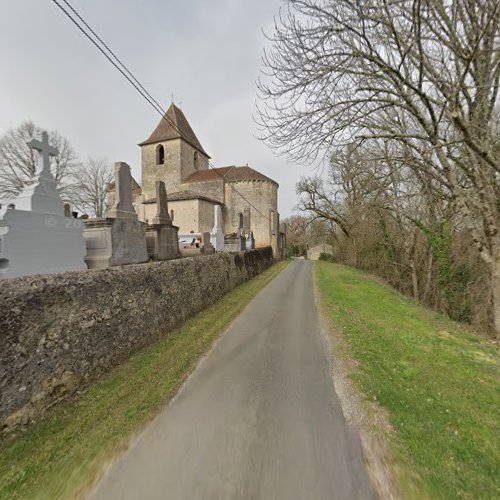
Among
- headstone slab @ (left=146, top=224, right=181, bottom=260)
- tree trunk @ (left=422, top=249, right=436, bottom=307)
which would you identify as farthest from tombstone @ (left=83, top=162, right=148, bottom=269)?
tree trunk @ (left=422, top=249, right=436, bottom=307)

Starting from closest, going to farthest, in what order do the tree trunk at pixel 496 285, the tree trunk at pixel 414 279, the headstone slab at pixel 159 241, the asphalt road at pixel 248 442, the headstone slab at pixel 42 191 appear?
the asphalt road at pixel 248 442 < the headstone slab at pixel 42 191 < the tree trunk at pixel 496 285 < the headstone slab at pixel 159 241 < the tree trunk at pixel 414 279

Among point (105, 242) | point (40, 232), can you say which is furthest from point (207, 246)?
point (40, 232)

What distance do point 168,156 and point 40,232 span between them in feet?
93.4

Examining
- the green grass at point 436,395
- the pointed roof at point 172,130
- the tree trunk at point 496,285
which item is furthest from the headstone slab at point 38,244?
the pointed roof at point 172,130

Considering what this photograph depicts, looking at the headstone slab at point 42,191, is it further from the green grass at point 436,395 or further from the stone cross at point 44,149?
the green grass at point 436,395

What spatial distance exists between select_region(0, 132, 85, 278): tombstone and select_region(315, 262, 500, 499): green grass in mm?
5718

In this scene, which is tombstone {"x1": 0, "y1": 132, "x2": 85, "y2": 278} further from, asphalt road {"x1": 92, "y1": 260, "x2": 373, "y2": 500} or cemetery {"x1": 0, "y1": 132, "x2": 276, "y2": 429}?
asphalt road {"x1": 92, "y1": 260, "x2": 373, "y2": 500}

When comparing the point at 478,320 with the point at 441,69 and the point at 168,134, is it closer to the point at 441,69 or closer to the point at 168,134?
the point at 441,69

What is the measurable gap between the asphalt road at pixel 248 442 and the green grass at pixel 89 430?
201mm

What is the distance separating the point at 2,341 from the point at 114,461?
5.49 feet

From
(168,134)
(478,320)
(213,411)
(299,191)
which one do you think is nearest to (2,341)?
(213,411)

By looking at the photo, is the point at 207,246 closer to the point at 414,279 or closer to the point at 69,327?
the point at 69,327

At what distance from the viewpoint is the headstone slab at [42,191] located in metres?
4.67

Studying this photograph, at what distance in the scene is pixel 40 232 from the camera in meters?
4.65
